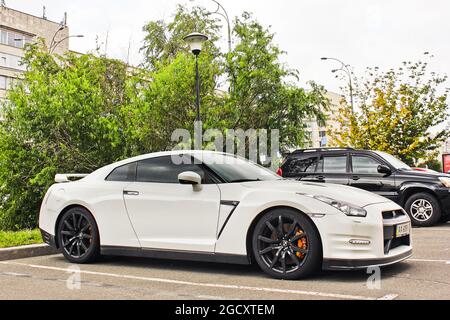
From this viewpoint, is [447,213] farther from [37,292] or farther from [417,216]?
[37,292]

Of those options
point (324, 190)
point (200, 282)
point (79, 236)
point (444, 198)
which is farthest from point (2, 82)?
point (324, 190)

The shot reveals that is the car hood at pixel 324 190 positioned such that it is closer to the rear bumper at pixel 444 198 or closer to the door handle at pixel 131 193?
the door handle at pixel 131 193

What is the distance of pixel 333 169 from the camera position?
12.2 m

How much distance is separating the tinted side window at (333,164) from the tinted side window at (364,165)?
0.71ft

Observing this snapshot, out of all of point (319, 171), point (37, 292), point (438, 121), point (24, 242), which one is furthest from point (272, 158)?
point (438, 121)

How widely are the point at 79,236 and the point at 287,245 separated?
2903mm

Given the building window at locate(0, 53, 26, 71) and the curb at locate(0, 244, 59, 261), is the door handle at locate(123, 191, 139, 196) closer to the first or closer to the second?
the curb at locate(0, 244, 59, 261)

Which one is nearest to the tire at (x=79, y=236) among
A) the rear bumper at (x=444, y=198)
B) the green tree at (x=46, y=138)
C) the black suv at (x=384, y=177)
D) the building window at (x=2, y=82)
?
the black suv at (x=384, y=177)

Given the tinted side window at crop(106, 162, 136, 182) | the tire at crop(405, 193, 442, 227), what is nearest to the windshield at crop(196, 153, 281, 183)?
the tinted side window at crop(106, 162, 136, 182)

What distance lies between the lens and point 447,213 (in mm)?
11586

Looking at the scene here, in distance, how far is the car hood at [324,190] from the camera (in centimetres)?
568

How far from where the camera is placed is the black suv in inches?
457

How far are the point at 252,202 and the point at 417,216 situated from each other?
23.1 feet

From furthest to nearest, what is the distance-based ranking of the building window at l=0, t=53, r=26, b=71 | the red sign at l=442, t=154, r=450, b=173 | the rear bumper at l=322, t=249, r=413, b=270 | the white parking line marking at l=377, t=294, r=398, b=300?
the building window at l=0, t=53, r=26, b=71, the red sign at l=442, t=154, r=450, b=173, the rear bumper at l=322, t=249, r=413, b=270, the white parking line marking at l=377, t=294, r=398, b=300
